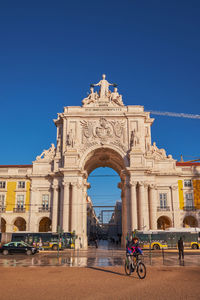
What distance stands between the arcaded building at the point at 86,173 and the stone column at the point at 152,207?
0.50 ft

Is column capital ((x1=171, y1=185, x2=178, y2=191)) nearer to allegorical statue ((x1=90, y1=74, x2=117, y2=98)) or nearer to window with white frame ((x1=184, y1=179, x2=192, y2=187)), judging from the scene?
window with white frame ((x1=184, y1=179, x2=192, y2=187))

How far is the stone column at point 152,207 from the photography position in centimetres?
4333

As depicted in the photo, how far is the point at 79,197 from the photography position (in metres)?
45.3

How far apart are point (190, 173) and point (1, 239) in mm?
31826

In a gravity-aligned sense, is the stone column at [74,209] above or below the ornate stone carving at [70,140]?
below

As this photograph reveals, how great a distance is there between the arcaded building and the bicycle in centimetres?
2857

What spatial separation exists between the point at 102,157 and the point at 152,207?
1342 centimetres

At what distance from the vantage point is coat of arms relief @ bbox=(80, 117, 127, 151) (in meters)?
47.4

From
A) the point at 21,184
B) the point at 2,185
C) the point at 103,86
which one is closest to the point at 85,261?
the point at 21,184

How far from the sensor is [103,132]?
47.9 m

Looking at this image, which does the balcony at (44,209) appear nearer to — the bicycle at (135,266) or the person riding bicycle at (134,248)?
the bicycle at (135,266)

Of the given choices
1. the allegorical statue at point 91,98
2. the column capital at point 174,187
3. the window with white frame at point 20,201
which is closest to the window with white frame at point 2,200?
the window with white frame at point 20,201

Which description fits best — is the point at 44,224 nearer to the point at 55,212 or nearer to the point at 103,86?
the point at 55,212

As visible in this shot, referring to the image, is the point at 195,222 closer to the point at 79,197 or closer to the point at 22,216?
the point at 79,197
